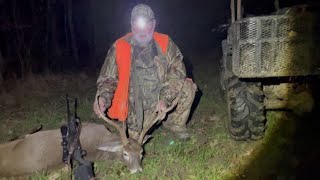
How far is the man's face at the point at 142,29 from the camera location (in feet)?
18.6

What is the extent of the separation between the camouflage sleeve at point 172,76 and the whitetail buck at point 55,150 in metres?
0.22

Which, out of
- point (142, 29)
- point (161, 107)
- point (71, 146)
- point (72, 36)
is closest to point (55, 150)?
point (71, 146)

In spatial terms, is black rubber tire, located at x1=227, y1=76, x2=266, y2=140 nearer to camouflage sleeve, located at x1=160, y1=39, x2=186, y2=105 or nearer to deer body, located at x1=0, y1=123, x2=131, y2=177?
camouflage sleeve, located at x1=160, y1=39, x2=186, y2=105

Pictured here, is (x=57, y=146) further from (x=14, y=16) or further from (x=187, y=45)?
(x=187, y=45)

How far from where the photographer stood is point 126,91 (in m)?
5.83

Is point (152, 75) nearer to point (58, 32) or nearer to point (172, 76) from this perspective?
point (172, 76)

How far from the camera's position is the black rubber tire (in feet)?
18.5

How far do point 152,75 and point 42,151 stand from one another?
182cm

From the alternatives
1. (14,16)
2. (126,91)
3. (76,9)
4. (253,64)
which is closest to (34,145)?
(126,91)

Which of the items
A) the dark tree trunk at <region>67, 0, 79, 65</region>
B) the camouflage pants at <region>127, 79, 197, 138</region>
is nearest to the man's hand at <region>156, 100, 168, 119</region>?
the camouflage pants at <region>127, 79, 197, 138</region>

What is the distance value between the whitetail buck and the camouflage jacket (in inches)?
12.9

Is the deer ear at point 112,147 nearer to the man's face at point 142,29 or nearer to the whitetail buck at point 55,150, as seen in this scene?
the whitetail buck at point 55,150

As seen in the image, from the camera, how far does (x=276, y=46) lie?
16.6ft

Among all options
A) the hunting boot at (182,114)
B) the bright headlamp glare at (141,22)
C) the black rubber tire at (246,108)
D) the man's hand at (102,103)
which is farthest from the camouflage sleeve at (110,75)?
the black rubber tire at (246,108)
